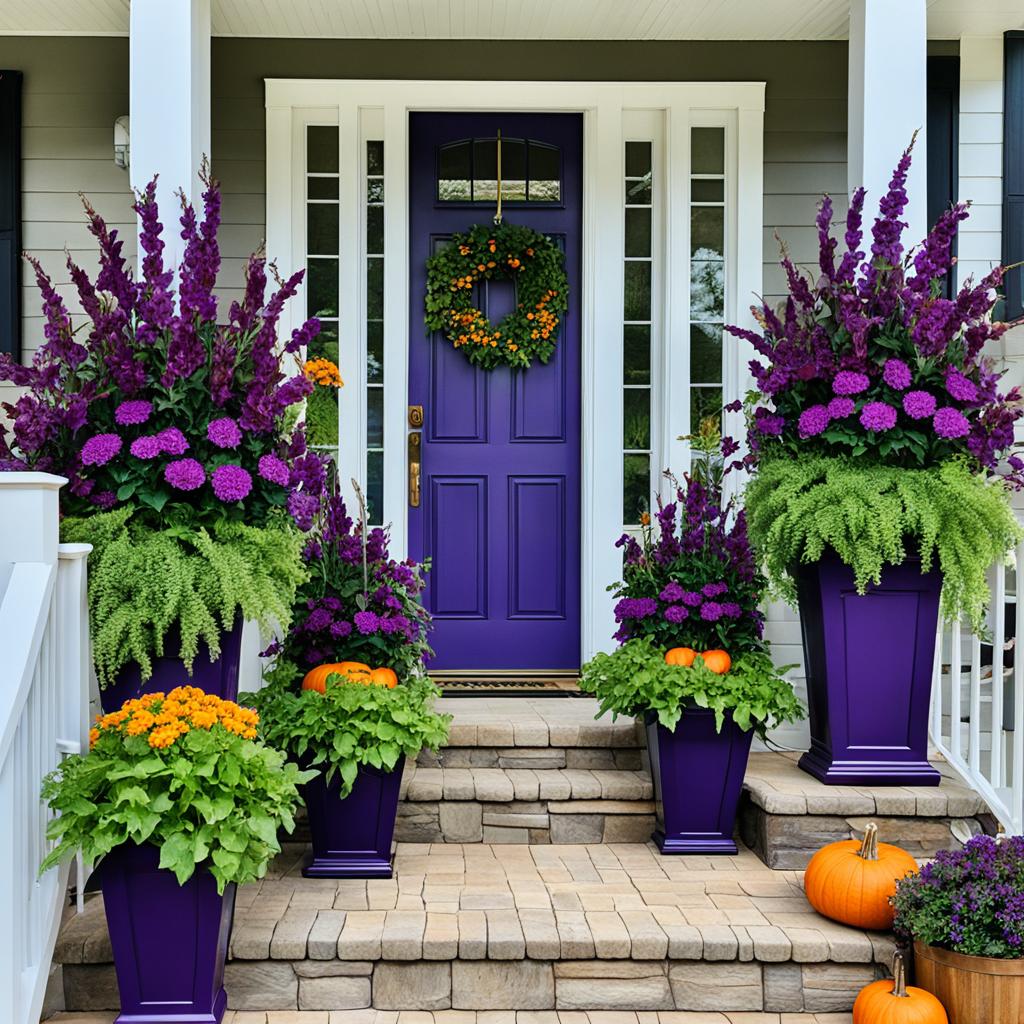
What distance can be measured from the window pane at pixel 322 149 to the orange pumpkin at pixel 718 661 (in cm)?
251

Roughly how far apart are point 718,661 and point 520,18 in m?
2.57

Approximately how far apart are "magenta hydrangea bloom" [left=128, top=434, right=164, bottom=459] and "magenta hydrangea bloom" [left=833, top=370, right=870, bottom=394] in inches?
71.0

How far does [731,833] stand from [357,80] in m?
3.15

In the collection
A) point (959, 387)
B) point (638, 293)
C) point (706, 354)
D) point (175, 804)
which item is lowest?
point (175, 804)

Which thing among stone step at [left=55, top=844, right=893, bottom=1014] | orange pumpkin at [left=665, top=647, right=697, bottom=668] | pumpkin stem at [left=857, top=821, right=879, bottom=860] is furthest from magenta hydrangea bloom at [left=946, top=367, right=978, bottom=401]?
stone step at [left=55, top=844, right=893, bottom=1014]

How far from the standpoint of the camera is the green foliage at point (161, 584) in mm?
2736

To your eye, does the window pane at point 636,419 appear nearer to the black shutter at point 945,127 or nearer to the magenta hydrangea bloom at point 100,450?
the black shutter at point 945,127

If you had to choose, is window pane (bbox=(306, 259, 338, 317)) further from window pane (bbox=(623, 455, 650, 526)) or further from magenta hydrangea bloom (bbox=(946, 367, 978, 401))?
magenta hydrangea bloom (bbox=(946, 367, 978, 401))

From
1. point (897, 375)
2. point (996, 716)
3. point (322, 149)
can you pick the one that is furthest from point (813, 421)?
point (322, 149)

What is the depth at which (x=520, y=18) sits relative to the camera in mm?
4355

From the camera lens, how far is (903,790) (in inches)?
127

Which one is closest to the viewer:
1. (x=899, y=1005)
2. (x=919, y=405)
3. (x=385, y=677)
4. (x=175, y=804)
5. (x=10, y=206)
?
(x=175, y=804)

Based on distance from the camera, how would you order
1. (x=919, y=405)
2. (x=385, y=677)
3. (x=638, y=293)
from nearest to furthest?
(x=919, y=405) < (x=385, y=677) < (x=638, y=293)

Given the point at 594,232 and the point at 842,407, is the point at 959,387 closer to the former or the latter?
the point at 842,407
